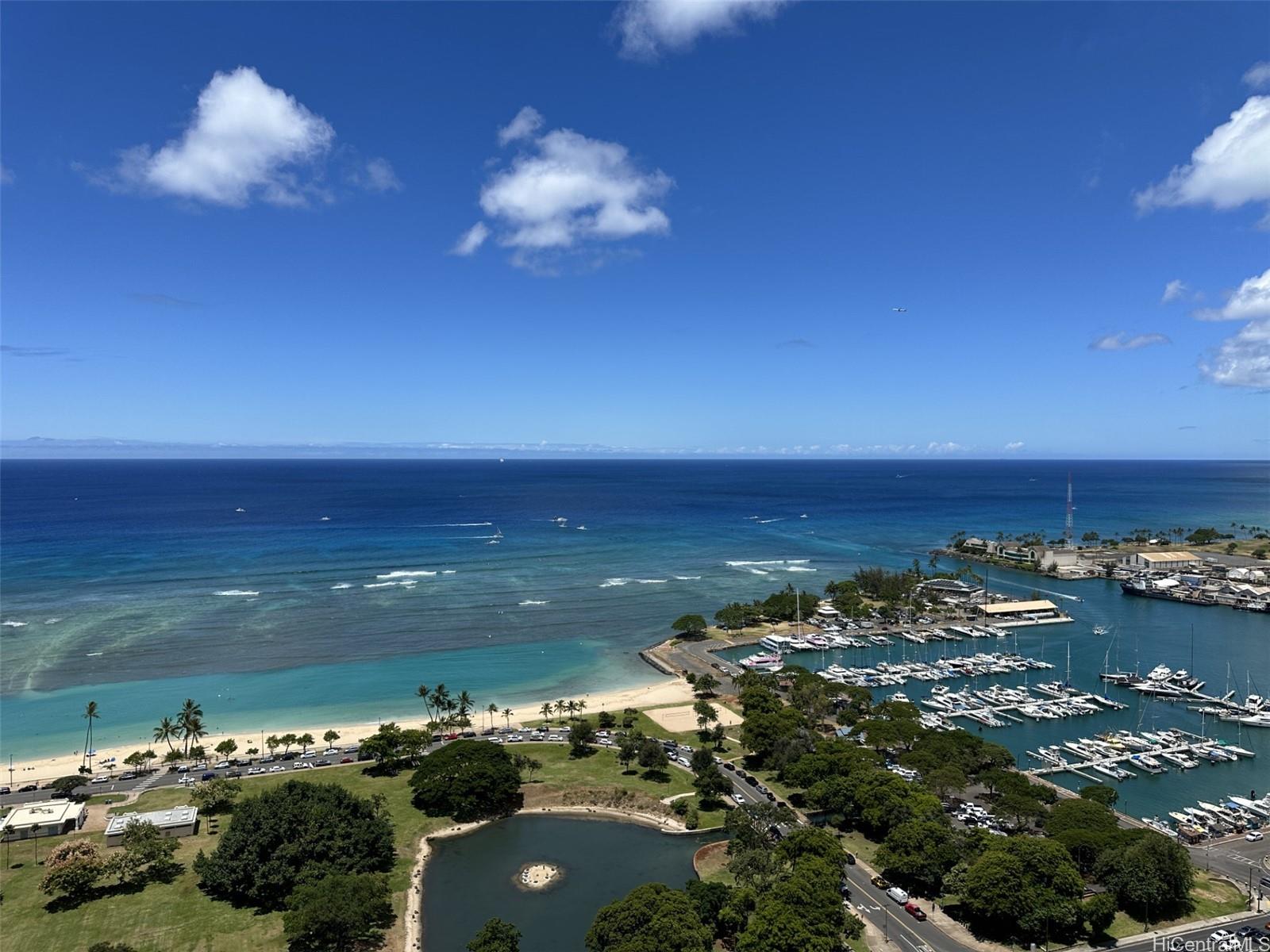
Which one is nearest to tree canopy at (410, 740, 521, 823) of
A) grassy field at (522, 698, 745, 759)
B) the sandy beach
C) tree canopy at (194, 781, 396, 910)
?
tree canopy at (194, 781, 396, 910)

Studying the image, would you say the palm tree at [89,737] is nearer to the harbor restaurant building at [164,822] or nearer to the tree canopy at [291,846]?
the harbor restaurant building at [164,822]

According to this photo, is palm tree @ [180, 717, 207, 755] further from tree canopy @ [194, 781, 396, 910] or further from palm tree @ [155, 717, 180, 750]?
tree canopy @ [194, 781, 396, 910]

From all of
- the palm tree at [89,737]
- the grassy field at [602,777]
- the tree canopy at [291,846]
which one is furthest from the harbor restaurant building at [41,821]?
the grassy field at [602,777]

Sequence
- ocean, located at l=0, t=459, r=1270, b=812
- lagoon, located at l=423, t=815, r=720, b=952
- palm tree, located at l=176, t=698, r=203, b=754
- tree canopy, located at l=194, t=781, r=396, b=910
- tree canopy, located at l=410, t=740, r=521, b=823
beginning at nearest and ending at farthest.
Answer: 1. lagoon, located at l=423, t=815, r=720, b=952
2. tree canopy, located at l=194, t=781, r=396, b=910
3. tree canopy, located at l=410, t=740, r=521, b=823
4. palm tree, located at l=176, t=698, r=203, b=754
5. ocean, located at l=0, t=459, r=1270, b=812

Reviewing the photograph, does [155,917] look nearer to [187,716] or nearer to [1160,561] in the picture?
[187,716]

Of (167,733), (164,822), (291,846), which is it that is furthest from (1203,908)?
(167,733)

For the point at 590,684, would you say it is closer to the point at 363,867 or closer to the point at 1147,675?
the point at 363,867
